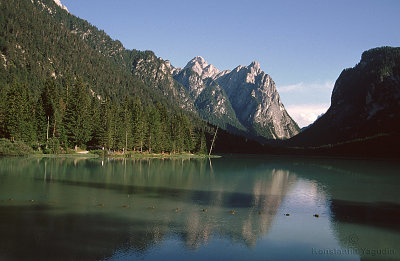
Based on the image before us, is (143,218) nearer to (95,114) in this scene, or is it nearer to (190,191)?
(190,191)

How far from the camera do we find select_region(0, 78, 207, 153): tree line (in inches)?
3659

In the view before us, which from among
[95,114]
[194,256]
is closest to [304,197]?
[194,256]

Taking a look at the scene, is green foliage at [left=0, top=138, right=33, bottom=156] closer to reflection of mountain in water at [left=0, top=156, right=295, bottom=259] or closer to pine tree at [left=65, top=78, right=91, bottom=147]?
pine tree at [left=65, top=78, right=91, bottom=147]

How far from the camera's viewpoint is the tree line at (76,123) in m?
92.9

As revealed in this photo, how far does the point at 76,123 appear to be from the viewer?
107m

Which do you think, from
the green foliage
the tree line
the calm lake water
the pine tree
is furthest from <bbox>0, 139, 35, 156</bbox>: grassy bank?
the calm lake water

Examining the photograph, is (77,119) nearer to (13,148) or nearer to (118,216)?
(13,148)

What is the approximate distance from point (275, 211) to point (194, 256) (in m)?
15.3

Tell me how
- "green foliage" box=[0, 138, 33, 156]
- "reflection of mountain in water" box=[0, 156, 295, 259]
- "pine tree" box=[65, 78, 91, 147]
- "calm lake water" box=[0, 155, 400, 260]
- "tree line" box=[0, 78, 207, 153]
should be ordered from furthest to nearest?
Answer: "pine tree" box=[65, 78, 91, 147] < "tree line" box=[0, 78, 207, 153] < "green foliage" box=[0, 138, 33, 156] < "reflection of mountain in water" box=[0, 156, 295, 259] < "calm lake water" box=[0, 155, 400, 260]

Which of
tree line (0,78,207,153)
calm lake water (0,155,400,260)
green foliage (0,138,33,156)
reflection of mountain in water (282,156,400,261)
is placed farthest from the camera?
tree line (0,78,207,153)

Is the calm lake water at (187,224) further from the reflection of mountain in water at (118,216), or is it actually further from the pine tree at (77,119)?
the pine tree at (77,119)

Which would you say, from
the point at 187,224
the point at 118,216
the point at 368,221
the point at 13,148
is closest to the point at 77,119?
the point at 13,148

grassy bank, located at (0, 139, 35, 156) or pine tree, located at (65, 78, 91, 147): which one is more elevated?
pine tree, located at (65, 78, 91, 147)

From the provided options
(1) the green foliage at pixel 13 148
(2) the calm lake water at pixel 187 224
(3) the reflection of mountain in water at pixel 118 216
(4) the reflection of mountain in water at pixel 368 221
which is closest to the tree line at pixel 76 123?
(1) the green foliage at pixel 13 148
